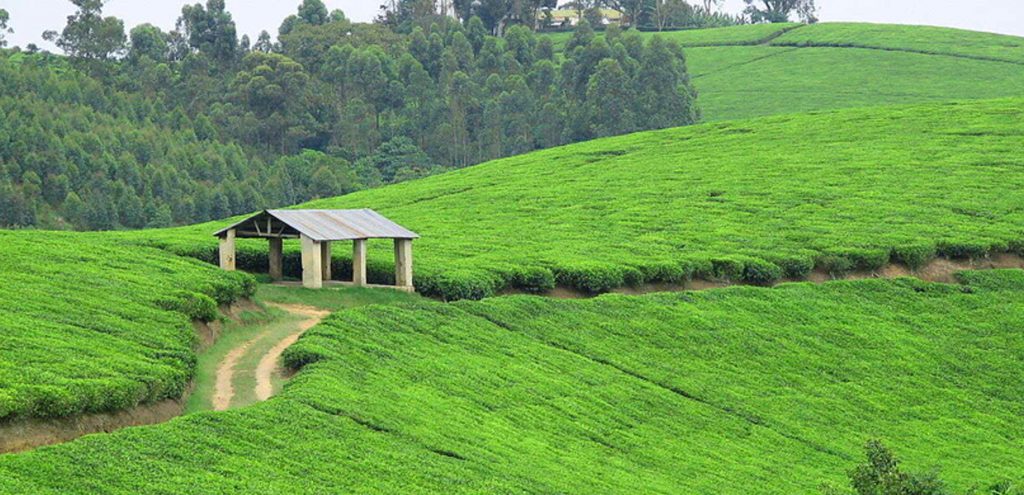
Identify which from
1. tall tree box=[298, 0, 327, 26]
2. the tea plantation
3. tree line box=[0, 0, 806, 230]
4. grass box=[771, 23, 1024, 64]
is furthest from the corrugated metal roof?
tall tree box=[298, 0, 327, 26]

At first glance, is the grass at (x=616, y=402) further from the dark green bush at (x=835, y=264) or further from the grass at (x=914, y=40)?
the grass at (x=914, y=40)

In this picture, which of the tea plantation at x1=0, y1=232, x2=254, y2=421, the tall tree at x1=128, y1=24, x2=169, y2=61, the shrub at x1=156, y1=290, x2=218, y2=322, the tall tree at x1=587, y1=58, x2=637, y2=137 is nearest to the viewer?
the tea plantation at x1=0, y1=232, x2=254, y2=421

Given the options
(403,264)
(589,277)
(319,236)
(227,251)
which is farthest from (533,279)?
(227,251)

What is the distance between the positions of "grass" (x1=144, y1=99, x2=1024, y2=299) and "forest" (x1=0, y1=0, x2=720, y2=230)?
24.3m

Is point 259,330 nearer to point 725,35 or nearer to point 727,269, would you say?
point 727,269

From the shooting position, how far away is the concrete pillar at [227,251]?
151 ft

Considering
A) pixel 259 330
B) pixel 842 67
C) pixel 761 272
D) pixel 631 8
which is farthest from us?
pixel 631 8

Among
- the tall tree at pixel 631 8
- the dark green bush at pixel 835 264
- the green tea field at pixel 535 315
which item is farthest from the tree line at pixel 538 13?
the dark green bush at pixel 835 264

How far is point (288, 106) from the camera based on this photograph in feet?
420

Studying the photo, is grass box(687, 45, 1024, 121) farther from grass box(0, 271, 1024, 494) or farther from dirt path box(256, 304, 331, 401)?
dirt path box(256, 304, 331, 401)

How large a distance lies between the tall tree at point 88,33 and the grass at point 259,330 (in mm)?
92316

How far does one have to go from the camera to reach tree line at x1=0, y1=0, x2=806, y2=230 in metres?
97.2

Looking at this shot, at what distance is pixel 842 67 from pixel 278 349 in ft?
376

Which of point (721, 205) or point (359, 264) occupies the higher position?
point (359, 264)
